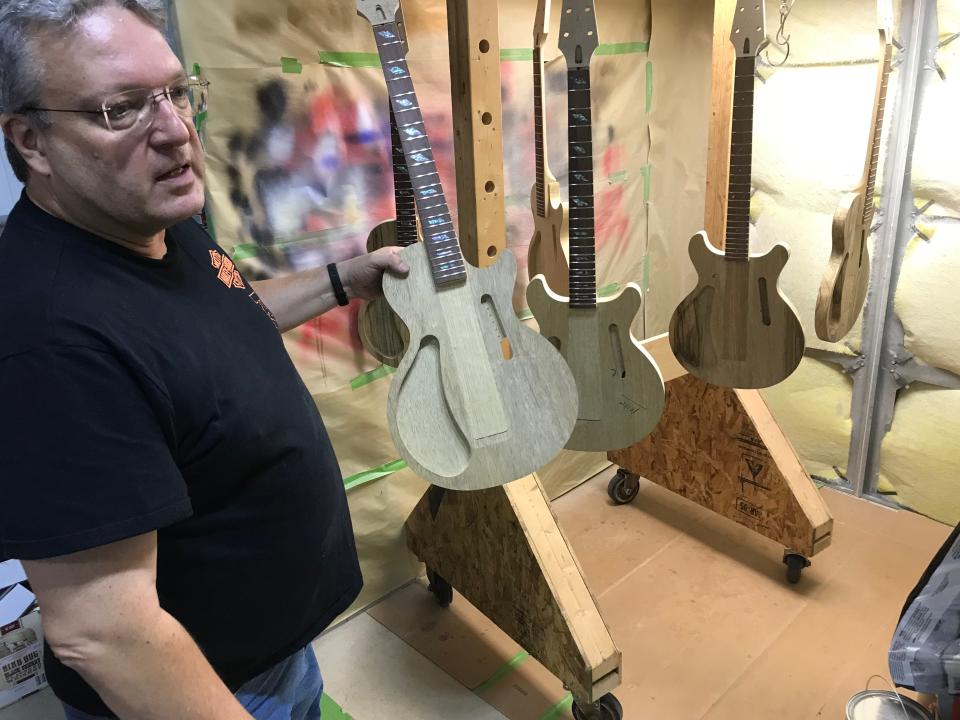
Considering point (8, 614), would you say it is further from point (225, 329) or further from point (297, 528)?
point (225, 329)

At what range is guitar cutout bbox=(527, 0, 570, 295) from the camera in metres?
1.56

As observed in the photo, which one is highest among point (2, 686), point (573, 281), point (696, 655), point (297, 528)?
point (573, 281)

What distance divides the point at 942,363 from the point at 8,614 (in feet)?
8.67

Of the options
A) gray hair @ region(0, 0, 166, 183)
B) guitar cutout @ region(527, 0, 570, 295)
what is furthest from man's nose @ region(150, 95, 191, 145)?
guitar cutout @ region(527, 0, 570, 295)

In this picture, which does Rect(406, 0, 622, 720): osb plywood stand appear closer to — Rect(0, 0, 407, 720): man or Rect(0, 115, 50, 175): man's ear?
Rect(0, 0, 407, 720): man

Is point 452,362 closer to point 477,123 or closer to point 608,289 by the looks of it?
point 477,123

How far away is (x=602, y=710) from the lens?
65.7 inches

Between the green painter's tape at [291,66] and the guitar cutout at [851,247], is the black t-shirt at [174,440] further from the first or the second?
the guitar cutout at [851,247]

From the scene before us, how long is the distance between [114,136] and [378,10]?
53 cm

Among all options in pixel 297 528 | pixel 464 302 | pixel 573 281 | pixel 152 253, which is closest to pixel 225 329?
pixel 152 253

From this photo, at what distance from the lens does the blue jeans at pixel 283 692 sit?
1.09 meters

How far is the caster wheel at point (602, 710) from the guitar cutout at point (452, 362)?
748 millimetres

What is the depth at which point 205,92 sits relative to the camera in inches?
58.9

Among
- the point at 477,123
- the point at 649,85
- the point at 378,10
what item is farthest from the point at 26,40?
the point at 649,85
